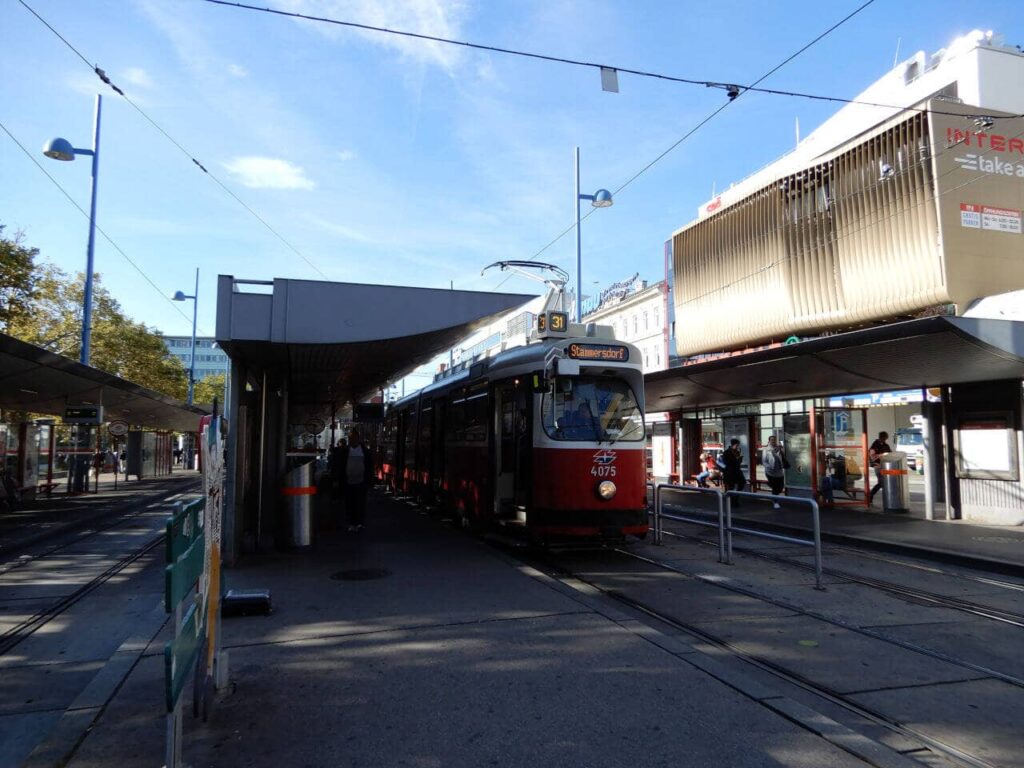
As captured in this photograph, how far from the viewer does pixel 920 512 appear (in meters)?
15.8

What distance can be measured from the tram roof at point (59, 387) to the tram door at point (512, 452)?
686 centimetres

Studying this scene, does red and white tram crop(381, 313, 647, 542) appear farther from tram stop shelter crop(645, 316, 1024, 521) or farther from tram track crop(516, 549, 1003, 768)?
tram stop shelter crop(645, 316, 1024, 521)

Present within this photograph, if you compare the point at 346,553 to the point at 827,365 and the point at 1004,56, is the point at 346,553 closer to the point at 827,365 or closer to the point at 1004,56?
the point at 827,365

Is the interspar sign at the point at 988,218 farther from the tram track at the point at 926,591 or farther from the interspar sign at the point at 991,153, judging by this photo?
the tram track at the point at 926,591

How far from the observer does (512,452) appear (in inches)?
411

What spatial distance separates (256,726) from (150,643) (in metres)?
2.28

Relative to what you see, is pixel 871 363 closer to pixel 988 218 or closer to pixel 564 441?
pixel 564 441

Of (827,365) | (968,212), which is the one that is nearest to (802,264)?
(968,212)

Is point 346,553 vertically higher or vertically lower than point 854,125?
lower

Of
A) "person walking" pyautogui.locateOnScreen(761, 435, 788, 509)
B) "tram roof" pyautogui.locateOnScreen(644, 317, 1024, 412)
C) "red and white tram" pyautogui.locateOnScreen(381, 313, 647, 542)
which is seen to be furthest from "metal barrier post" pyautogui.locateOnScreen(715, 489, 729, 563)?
"person walking" pyautogui.locateOnScreen(761, 435, 788, 509)

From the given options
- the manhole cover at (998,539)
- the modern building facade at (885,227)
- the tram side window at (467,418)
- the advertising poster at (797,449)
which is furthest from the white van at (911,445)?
the tram side window at (467,418)

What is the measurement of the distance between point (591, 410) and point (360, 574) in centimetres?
379

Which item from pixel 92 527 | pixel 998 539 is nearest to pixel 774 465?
pixel 998 539

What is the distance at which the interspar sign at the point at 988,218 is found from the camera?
2247cm
